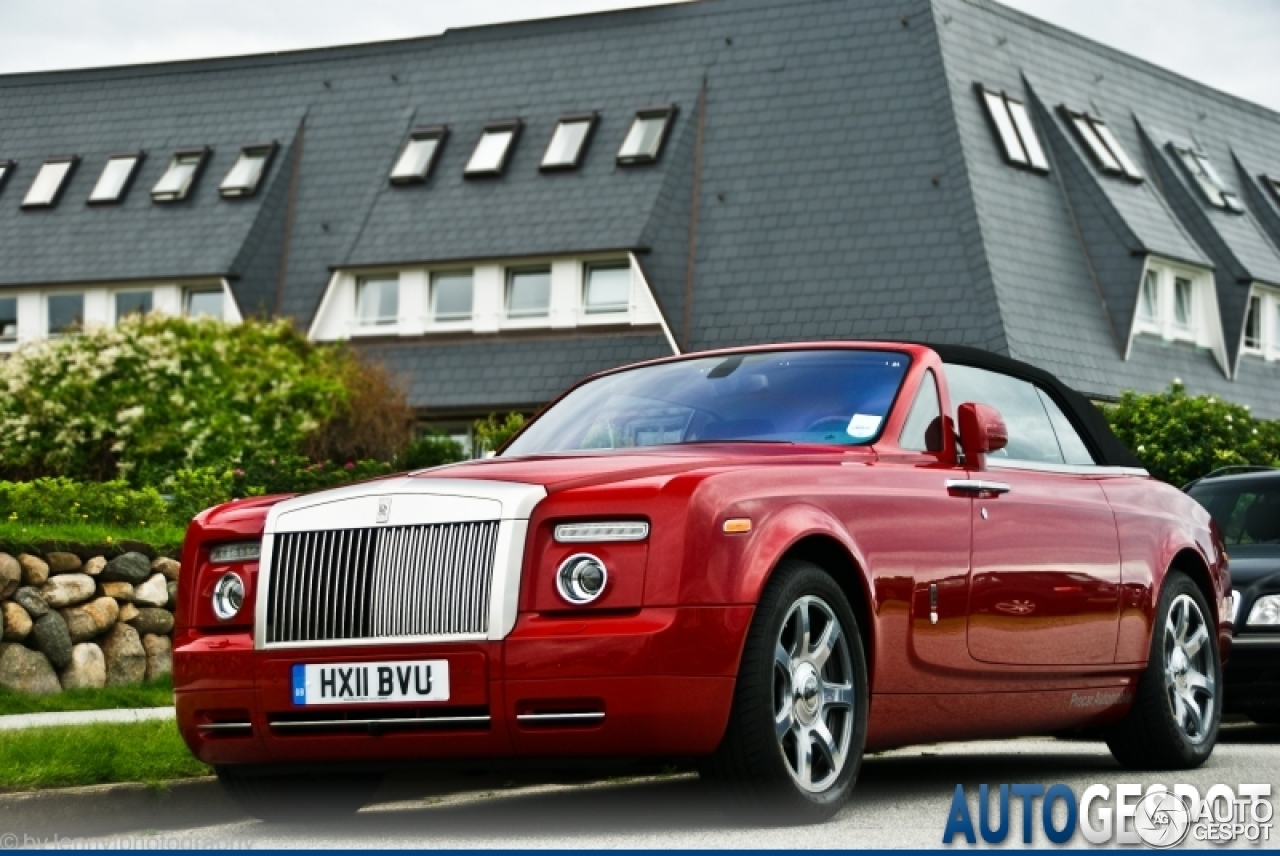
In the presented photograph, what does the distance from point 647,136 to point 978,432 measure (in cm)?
3397

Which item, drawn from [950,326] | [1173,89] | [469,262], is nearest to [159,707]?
[950,326]

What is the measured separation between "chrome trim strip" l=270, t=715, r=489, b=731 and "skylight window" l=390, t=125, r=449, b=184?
36.3 m

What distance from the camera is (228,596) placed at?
27.0ft

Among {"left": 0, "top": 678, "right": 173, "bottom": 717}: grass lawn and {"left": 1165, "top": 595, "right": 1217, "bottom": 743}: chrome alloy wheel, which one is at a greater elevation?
{"left": 1165, "top": 595, "right": 1217, "bottom": 743}: chrome alloy wheel

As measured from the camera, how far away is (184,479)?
24672 millimetres

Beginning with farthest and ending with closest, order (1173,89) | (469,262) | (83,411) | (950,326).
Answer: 1. (1173,89)
2. (469,262)
3. (950,326)
4. (83,411)

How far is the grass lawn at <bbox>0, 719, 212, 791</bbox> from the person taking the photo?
881cm

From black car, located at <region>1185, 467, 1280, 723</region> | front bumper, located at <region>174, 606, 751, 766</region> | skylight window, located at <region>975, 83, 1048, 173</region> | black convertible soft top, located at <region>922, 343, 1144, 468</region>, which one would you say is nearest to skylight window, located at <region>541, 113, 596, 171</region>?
skylight window, located at <region>975, 83, 1048, 173</region>

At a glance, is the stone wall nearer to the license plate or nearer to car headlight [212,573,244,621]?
car headlight [212,573,244,621]

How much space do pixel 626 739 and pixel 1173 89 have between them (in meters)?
44.4

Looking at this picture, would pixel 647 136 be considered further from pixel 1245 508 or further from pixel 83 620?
pixel 1245 508

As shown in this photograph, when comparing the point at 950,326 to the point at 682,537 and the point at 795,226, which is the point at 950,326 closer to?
the point at 795,226

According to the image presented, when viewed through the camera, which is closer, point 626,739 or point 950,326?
point 626,739

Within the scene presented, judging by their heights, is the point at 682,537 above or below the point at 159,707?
above
